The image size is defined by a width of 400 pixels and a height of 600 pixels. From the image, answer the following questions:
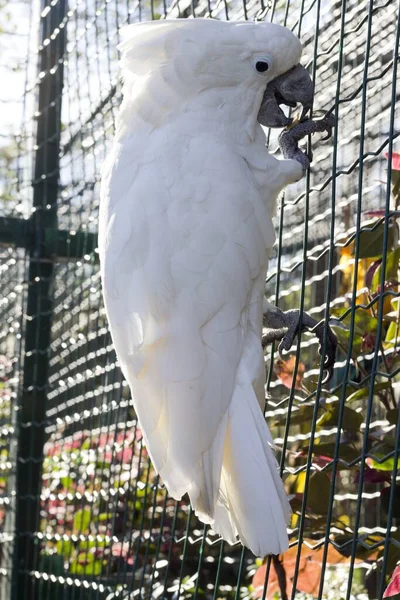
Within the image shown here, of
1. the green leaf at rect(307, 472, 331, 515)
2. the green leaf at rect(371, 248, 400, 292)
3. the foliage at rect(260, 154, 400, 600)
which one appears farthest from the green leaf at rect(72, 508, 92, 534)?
the green leaf at rect(371, 248, 400, 292)

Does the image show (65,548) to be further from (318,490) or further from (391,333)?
(391,333)

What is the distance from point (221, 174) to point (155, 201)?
93 mm

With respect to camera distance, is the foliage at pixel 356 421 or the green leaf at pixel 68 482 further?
the green leaf at pixel 68 482

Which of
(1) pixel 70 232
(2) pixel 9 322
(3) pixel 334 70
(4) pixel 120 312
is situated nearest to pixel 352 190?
(3) pixel 334 70

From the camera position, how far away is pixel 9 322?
2.48 metres

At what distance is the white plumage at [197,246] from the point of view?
111 centimetres

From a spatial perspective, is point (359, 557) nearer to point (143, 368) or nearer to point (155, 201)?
point (143, 368)

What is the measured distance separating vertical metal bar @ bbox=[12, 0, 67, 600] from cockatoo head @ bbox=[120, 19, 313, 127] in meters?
1.07

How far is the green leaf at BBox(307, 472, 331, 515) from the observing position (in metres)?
1.30

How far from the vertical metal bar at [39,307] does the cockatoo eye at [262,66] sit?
1.13m

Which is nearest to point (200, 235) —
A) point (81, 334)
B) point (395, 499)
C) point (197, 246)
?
point (197, 246)

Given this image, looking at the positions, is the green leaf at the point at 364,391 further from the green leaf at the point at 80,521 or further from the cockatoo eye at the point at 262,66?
the green leaf at the point at 80,521

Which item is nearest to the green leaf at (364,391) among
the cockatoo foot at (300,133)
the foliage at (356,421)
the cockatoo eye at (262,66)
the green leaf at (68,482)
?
the foliage at (356,421)

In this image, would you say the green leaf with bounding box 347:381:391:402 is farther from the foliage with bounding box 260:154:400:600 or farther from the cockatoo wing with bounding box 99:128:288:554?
the cockatoo wing with bounding box 99:128:288:554
